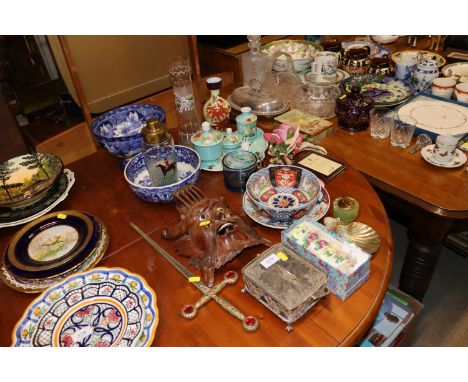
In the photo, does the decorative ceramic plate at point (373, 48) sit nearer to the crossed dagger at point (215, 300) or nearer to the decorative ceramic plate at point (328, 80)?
the decorative ceramic plate at point (328, 80)

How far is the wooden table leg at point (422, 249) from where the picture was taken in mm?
A: 1386

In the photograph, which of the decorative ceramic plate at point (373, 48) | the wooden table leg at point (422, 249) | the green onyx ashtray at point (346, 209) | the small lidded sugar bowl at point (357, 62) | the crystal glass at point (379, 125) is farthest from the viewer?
the decorative ceramic plate at point (373, 48)

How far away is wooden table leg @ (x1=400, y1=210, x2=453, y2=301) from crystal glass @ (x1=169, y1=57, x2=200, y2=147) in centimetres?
105

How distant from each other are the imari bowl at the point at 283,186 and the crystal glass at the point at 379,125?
58 centimetres

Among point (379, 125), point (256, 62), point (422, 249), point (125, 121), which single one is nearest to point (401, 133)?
point (379, 125)

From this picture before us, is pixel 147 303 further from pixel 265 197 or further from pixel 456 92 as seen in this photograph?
pixel 456 92

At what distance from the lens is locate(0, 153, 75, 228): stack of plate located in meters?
1.43

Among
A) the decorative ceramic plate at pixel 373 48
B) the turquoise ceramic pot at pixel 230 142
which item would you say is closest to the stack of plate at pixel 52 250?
the turquoise ceramic pot at pixel 230 142

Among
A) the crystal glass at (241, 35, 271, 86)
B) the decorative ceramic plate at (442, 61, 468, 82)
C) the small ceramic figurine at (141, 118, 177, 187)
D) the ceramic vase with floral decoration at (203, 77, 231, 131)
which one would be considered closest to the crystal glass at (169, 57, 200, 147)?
the ceramic vase with floral decoration at (203, 77, 231, 131)

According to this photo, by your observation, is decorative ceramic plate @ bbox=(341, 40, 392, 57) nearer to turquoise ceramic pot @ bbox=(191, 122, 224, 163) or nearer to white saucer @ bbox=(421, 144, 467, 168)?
white saucer @ bbox=(421, 144, 467, 168)

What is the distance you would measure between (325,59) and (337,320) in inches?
60.6

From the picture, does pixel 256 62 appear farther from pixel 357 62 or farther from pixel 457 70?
pixel 457 70

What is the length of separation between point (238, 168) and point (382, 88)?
1.10 m

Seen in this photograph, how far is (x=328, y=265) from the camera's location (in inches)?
41.6
